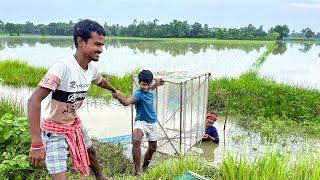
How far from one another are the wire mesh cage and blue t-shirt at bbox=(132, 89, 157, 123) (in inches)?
26.3

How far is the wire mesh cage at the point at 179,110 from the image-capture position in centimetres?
502

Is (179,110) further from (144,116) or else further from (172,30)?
(172,30)

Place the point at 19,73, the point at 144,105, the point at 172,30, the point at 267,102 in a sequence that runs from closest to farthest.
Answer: the point at 144,105 → the point at 267,102 → the point at 19,73 → the point at 172,30

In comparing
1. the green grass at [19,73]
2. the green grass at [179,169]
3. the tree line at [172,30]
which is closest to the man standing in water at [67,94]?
the green grass at [179,169]

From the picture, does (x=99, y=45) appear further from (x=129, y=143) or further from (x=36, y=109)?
(x=129, y=143)

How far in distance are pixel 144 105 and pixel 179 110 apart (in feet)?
3.50

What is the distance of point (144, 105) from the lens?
4211 millimetres

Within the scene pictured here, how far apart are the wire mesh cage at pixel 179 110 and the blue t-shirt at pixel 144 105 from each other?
2.19ft

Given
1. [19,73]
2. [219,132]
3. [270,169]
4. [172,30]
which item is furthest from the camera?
[172,30]

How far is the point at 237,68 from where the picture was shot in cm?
1583

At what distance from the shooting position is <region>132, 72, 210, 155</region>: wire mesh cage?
502 cm

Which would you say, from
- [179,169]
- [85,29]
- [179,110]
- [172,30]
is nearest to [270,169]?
[179,169]

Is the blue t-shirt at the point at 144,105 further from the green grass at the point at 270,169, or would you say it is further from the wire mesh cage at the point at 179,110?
the green grass at the point at 270,169

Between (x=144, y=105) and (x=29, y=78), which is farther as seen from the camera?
(x=29, y=78)
